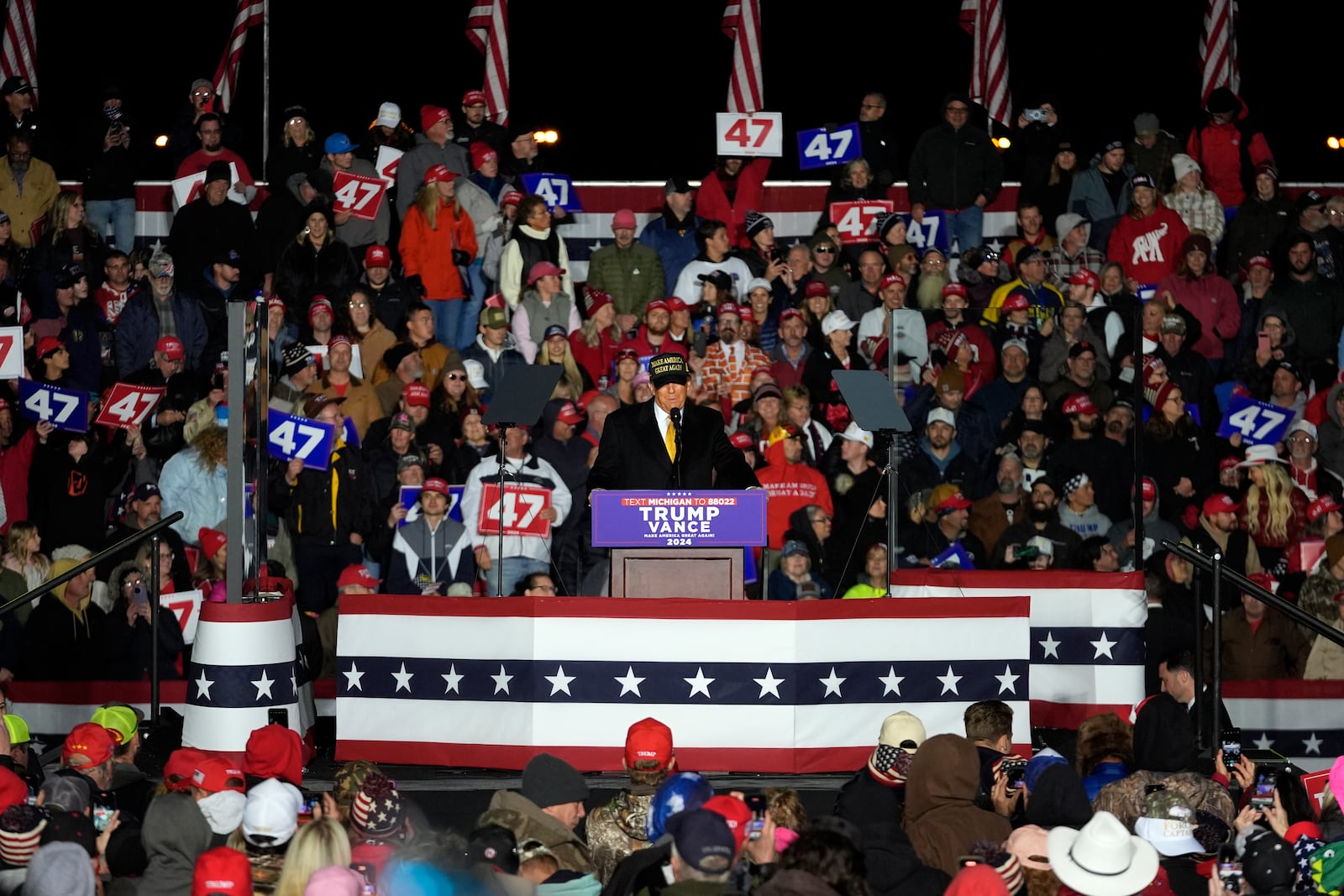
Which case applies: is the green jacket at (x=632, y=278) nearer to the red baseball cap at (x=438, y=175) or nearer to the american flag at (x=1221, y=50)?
the red baseball cap at (x=438, y=175)

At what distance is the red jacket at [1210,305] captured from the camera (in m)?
19.5

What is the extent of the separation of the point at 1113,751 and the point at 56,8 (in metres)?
23.8

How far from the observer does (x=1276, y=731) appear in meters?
15.0

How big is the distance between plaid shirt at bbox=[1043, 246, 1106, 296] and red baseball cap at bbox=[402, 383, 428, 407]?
583cm

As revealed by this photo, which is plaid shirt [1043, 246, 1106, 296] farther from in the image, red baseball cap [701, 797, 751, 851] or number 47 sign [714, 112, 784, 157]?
red baseball cap [701, 797, 751, 851]

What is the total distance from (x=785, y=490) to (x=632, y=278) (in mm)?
3968

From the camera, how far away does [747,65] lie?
22.9 meters

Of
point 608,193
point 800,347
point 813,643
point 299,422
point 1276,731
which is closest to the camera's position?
point 813,643

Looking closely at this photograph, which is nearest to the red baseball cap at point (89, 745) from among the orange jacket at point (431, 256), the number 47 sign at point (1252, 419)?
the orange jacket at point (431, 256)

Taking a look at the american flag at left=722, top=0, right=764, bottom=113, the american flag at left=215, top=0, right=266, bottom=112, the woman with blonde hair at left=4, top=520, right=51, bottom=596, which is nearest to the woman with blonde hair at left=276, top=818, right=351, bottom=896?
the woman with blonde hair at left=4, top=520, right=51, bottom=596

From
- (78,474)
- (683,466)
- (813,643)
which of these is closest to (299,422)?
(78,474)

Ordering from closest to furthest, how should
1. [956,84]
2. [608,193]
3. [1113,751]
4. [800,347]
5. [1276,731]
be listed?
[1113,751]
[1276,731]
[800,347]
[608,193]
[956,84]

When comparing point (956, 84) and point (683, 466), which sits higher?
point (956, 84)

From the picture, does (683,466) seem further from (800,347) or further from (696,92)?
(696,92)
